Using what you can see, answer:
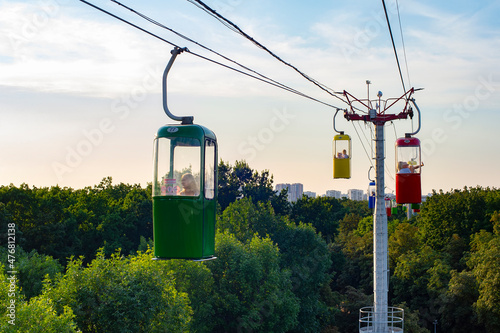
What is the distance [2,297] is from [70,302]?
15.0 feet

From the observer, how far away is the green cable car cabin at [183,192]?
38.3ft

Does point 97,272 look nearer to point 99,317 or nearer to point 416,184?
point 99,317

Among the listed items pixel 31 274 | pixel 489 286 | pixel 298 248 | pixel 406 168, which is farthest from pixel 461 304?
pixel 31 274

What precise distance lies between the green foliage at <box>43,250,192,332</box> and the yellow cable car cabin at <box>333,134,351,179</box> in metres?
10.5

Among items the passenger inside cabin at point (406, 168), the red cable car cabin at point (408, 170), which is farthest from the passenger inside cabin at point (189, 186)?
the passenger inside cabin at point (406, 168)

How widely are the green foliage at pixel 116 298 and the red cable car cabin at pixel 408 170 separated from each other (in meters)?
12.7

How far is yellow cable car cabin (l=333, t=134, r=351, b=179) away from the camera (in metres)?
25.8

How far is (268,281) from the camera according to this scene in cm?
3991

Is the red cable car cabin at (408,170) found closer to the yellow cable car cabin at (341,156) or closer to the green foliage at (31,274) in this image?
the yellow cable car cabin at (341,156)

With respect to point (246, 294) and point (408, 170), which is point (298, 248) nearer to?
point (246, 294)

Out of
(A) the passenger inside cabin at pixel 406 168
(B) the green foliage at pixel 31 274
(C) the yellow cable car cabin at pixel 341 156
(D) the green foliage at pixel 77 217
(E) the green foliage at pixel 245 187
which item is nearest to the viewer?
(A) the passenger inside cabin at pixel 406 168

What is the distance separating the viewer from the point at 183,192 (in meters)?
11.8

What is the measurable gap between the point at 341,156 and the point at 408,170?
4.27 meters

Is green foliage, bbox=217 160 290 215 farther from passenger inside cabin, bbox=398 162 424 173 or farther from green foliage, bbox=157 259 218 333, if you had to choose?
passenger inside cabin, bbox=398 162 424 173
